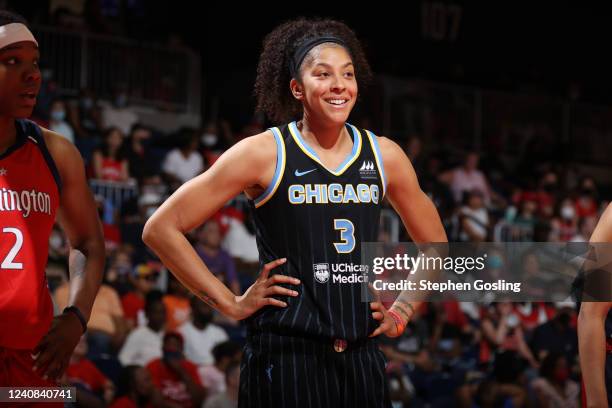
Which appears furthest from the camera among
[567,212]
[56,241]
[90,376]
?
[567,212]

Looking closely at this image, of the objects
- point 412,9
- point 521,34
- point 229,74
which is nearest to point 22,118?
point 229,74

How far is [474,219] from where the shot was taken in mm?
12539

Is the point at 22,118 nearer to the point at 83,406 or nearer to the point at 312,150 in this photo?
the point at 312,150

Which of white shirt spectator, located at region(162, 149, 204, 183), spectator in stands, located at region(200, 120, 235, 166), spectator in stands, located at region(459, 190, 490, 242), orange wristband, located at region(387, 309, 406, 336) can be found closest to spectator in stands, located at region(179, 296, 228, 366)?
white shirt spectator, located at region(162, 149, 204, 183)

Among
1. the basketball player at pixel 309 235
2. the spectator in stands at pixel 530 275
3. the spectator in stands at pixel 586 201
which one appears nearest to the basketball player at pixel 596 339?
the basketball player at pixel 309 235

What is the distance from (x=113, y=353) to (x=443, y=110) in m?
9.22

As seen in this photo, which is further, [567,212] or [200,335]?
[567,212]

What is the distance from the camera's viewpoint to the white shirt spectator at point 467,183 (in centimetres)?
1383

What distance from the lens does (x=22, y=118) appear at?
12.3 ft

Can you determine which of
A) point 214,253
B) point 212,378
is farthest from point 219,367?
point 214,253

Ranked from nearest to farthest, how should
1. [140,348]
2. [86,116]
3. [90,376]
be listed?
[90,376], [140,348], [86,116]

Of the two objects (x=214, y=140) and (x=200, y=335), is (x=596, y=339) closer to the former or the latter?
(x=200, y=335)

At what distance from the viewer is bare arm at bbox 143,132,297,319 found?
3.88m

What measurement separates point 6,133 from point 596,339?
2.28 meters
